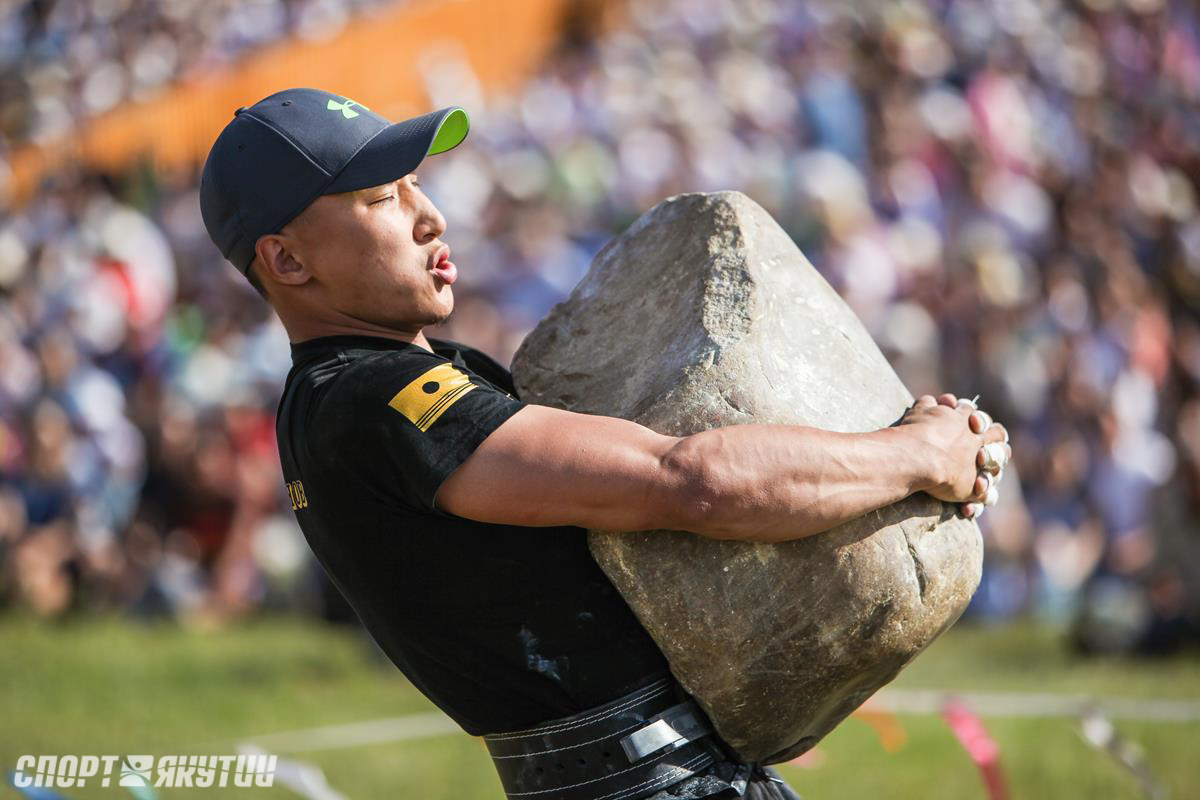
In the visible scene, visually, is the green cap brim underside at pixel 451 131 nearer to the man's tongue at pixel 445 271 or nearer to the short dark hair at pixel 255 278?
the man's tongue at pixel 445 271

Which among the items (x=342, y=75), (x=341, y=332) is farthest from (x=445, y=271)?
(x=342, y=75)

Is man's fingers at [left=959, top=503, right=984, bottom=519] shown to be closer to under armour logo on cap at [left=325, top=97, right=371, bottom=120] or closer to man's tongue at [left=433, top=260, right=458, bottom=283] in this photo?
man's tongue at [left=433, top=260, right=458, bottom=283]

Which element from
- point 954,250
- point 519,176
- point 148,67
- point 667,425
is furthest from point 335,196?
point 148,67

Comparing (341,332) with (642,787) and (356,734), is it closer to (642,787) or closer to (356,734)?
(642,787)

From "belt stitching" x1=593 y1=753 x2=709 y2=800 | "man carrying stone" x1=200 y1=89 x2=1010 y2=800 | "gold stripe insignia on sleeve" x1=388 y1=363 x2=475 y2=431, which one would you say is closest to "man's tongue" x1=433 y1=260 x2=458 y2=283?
"man carrying stone" x1=200 y1=89 x2=1010 y2=800

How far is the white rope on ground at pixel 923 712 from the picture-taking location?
238 inches

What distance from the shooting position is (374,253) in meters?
2.38

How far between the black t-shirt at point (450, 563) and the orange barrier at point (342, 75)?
10.1m

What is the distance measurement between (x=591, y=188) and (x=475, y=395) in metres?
9.41

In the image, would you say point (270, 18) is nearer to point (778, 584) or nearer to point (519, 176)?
point (519, 176)

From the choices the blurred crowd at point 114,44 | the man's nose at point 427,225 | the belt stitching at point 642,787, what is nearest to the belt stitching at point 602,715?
the belt stitching at point 642,787

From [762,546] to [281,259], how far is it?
903 millimetres

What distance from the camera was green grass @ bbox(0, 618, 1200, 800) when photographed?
5.47m

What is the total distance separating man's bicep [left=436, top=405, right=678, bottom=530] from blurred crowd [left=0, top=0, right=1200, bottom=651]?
5.81 metres
